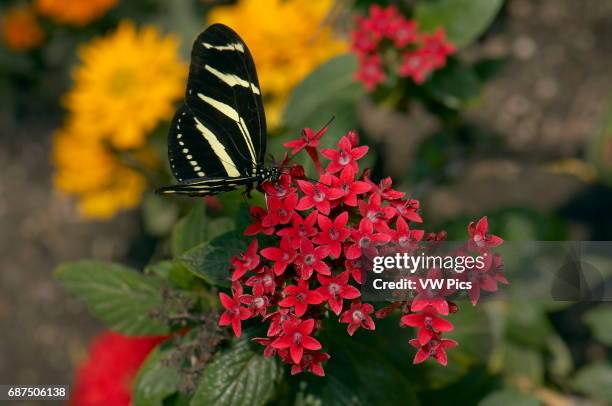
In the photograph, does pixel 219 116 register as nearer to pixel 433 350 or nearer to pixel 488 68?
pixel 433 350

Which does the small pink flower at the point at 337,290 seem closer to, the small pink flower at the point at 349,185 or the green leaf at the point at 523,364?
the small pink flower at the point at 349,185

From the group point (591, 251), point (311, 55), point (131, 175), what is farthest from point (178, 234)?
point (591, 251)

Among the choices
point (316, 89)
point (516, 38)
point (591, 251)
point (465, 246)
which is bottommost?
point (465, 246)

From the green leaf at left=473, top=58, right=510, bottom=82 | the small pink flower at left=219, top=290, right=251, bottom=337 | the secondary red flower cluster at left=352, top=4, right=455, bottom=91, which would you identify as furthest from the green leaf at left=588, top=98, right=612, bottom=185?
the small pink flower at left=219, top=290, right=251, bottom=337

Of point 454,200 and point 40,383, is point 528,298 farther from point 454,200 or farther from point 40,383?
point 40,383

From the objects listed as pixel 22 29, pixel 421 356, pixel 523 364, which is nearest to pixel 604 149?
pixel 523 364

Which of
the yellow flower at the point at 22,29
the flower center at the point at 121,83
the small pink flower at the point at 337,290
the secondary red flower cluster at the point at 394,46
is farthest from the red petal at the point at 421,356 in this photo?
the yellow flower at the point at 22,29
